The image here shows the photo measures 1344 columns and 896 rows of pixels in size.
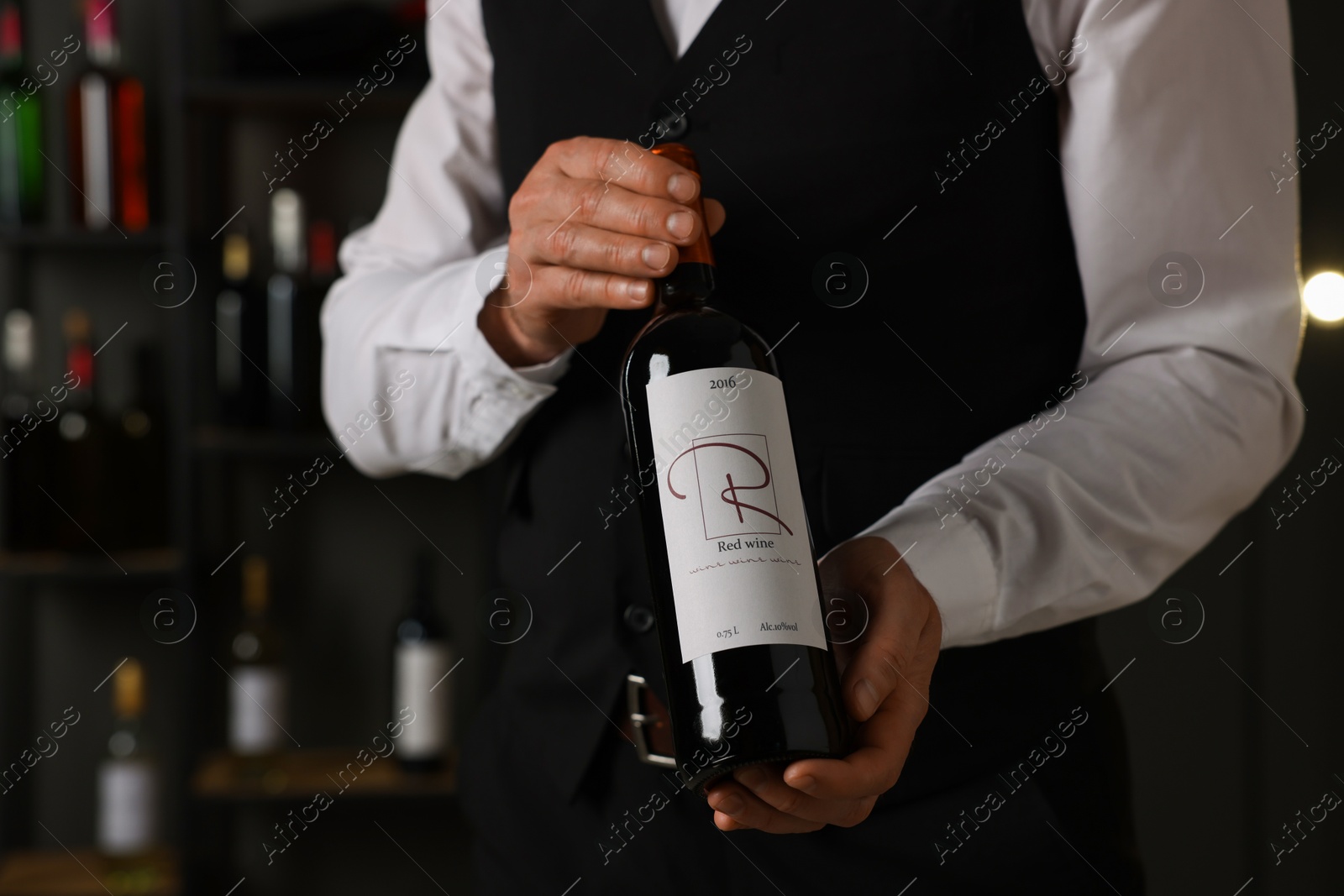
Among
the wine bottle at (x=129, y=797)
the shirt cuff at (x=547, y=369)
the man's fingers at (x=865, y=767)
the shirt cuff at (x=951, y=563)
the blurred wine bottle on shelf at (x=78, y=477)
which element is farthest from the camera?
the blurred wine bottle on shelf at (x=78, y=477)

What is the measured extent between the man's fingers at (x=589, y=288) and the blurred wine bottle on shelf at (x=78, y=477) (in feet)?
4.77

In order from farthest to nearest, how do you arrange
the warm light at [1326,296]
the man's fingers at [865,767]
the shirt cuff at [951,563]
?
the warm light at [1326,296]
the shirt cuff at [951,563]
the man's fingers at [865,767]

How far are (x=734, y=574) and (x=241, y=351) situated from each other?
151 cm

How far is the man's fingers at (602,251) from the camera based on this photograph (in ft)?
1.73

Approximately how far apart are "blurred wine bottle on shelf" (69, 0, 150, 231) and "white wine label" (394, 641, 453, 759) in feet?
2.88

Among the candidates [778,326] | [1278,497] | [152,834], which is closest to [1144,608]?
[1278,497]

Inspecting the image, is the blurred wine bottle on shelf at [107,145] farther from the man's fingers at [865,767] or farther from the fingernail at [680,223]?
the man's fingers at [865,767]

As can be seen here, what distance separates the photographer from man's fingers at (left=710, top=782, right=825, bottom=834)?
51cm

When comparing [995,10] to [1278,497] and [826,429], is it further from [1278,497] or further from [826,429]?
[1278,497]

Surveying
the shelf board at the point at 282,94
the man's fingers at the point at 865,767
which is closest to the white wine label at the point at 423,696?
the shelf board at the point at 282,94

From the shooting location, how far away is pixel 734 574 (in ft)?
1.63

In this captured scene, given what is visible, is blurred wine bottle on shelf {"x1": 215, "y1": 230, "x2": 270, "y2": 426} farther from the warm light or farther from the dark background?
the warm light

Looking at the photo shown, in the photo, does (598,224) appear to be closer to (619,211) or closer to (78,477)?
(619,211)

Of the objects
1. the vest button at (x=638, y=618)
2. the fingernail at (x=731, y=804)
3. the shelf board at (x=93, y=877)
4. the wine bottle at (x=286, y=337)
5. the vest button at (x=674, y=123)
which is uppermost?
the wine bottle at (x=286, y=337)
